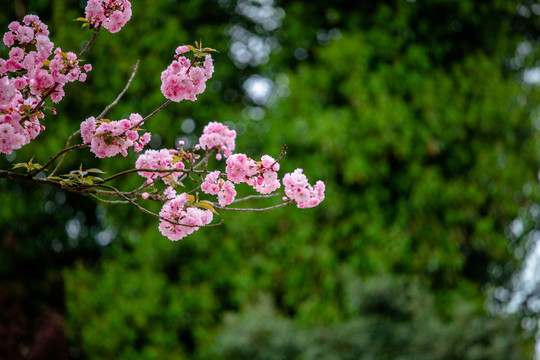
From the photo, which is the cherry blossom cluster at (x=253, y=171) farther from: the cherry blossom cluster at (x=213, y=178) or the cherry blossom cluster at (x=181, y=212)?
the cherry blossom cluster at (x=181, y=212)

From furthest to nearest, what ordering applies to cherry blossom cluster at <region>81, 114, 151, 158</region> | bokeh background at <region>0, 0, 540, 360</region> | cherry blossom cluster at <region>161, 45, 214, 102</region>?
bokeh background at <region>0, 0, 540, 360</region>, cherry blossom cluster at <region>161, 45, 214, 102</region>, cherry blossom cluster at <region>81, 114, 151, 158</region>

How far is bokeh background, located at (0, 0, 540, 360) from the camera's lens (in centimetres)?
493

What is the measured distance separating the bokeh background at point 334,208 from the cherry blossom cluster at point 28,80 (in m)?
3.12

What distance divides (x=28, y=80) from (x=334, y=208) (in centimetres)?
360

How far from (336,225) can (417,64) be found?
73.3 inches

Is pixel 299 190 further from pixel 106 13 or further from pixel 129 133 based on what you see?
pixel 106 13

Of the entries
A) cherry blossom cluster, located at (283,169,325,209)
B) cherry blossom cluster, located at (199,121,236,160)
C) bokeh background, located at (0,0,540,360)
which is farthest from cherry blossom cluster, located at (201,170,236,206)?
bokeh background, located at (0,0,540,360)

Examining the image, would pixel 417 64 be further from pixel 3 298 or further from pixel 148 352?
pixel 3 298

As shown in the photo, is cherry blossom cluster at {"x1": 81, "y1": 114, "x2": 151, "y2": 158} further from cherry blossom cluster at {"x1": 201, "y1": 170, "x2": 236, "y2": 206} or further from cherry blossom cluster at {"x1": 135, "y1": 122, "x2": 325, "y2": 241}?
cherry blossom cluster at {"x1": 201, "y1": 170, "x2": 236, "y2": 206}

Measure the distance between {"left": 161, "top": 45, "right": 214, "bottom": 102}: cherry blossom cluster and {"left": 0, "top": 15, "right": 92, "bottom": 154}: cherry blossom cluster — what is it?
1.06 feet

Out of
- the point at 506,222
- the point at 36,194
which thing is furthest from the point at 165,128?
the point at 506,222

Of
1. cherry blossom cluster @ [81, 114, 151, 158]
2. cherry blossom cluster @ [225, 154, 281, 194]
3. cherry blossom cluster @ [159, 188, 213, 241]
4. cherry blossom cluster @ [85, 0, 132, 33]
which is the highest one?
cherry blossom cluster @ [85, 0, 132, 33]

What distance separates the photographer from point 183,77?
6.99 ft

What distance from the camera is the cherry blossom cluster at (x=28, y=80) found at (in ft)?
6.72
